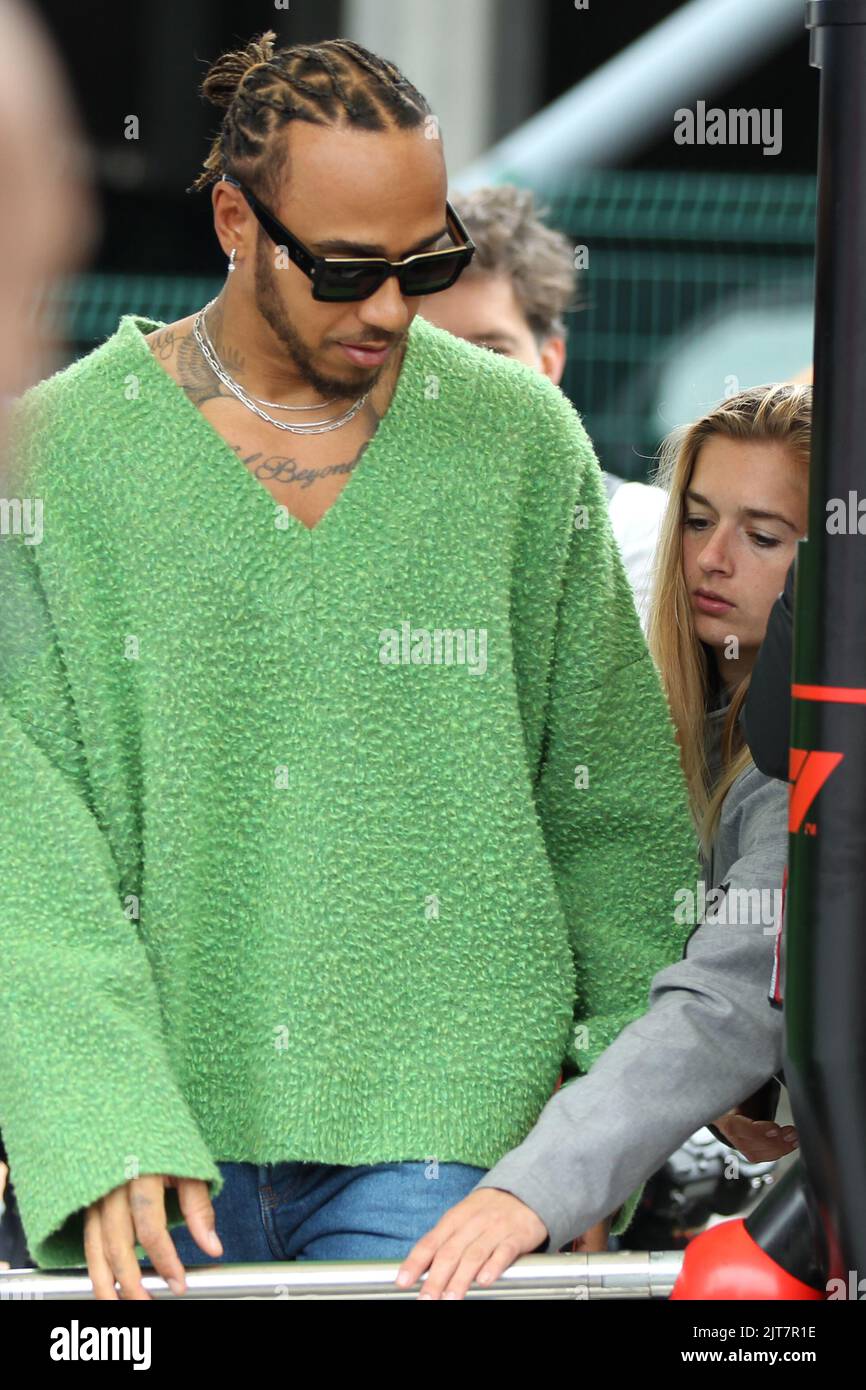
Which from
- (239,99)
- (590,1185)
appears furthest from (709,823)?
(239,99)

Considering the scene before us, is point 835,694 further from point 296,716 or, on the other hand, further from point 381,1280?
point 296,716

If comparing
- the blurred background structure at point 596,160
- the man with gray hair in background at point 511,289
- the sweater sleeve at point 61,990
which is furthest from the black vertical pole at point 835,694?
the man with gray hair in background at point 511,289

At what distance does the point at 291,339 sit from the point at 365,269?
0.15 metres

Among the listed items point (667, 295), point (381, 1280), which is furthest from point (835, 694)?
point (667, 295)

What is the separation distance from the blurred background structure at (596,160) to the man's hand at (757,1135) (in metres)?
1.23

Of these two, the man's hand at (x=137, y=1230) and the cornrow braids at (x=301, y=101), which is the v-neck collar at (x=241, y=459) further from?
the man's hand at (x=137, y=1230)

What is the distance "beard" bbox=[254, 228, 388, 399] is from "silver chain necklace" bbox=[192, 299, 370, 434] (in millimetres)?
34

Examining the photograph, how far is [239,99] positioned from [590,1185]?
1034 millimetres

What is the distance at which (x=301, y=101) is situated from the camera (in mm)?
1964

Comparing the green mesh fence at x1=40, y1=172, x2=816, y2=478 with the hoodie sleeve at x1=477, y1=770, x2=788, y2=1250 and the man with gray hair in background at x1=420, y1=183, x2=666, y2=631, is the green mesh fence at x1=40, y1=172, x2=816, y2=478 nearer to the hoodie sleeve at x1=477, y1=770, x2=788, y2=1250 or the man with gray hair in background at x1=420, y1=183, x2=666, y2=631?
the man with gray hair in background at x1=420, y1=183, x2=666, y2=631

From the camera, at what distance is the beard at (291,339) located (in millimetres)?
1969

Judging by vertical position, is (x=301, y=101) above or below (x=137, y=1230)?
above

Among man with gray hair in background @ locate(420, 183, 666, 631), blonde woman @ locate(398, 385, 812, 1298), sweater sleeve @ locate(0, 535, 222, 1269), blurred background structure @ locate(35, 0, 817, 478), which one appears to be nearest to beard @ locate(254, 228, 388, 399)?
sweater sleeve @ locate(0, 535, 222, 1269)
